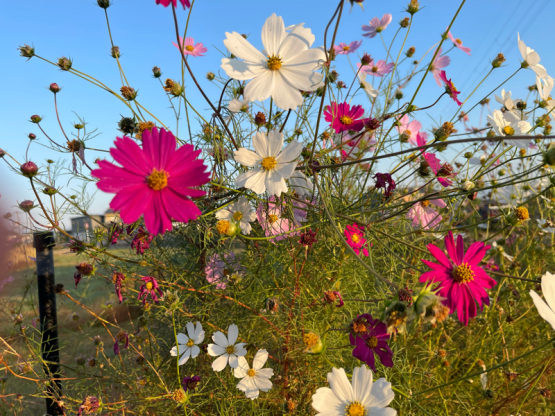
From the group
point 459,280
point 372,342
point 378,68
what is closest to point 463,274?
point 459,280

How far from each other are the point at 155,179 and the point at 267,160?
0.16m

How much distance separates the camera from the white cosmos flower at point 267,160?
1.44ft

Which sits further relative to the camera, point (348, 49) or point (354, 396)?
point (348, 49)

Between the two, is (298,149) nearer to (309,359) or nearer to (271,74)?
(271,74)

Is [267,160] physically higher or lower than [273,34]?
lower

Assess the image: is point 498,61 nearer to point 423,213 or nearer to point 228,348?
point 423,213

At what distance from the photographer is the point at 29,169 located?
58 cm

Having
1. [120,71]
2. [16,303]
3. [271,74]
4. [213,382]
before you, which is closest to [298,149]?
[271,74]

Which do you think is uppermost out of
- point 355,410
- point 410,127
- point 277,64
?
point 410,127

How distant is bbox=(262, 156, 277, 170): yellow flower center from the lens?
1.51 ft

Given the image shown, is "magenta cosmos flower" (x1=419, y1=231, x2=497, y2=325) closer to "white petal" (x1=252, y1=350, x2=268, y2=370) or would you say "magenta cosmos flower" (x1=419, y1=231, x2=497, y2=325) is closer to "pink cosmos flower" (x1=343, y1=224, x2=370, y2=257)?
"pink cosmos flower" (x1=343, y1=224, x2=370, y2=257)

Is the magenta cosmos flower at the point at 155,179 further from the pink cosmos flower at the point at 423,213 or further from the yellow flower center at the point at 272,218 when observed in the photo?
the pink cosmos flower at the point at 423,213

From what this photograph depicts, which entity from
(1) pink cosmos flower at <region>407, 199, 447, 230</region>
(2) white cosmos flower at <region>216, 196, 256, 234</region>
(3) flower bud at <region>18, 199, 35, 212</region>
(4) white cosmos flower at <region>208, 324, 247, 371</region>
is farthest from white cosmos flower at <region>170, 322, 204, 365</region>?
(1) pink cosmos flower at <region>407, 199, 447, 230</region>

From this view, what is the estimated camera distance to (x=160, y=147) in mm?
385
